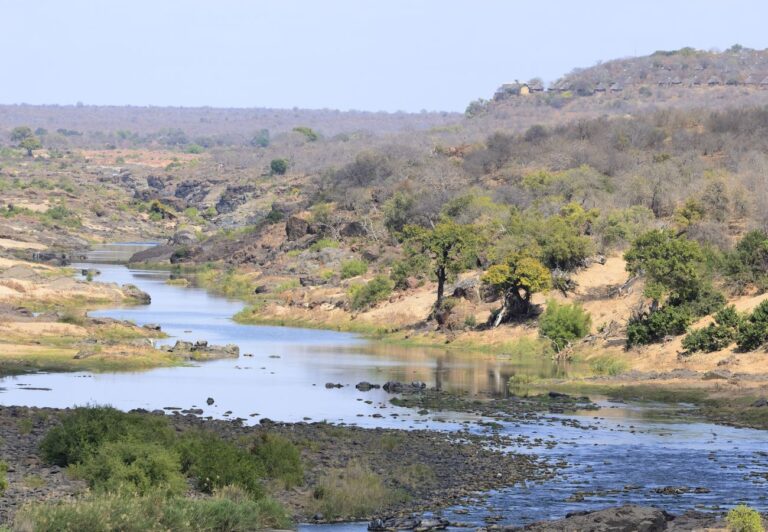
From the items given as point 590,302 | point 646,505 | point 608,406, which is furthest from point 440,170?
point 646,505

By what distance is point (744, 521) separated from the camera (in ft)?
75.8

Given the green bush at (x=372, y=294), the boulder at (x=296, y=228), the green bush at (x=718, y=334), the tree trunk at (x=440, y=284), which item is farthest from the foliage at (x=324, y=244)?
the green bush at (x=718, y=334)

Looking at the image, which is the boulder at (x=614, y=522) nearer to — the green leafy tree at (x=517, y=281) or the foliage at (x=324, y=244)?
the green leafy tree at (x=517, y=281)

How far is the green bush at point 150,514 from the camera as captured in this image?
71.5ft

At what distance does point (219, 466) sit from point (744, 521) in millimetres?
11029

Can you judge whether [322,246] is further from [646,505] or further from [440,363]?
[646,505]

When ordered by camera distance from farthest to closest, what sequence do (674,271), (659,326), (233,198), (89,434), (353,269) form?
(233,198), (353,269), (674,271), (659,326), (89,434)

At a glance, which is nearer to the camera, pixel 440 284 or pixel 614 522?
pixel 614 522

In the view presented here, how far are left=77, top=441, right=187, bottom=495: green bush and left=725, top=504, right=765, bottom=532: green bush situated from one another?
10604mm

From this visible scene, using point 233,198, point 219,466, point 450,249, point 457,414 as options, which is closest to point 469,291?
point 450,249

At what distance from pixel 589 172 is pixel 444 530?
8445 cm

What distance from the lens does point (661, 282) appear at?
60156mm

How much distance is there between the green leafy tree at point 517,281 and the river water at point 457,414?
4.99 metres

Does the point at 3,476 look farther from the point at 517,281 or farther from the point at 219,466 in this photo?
the point at 517,281
